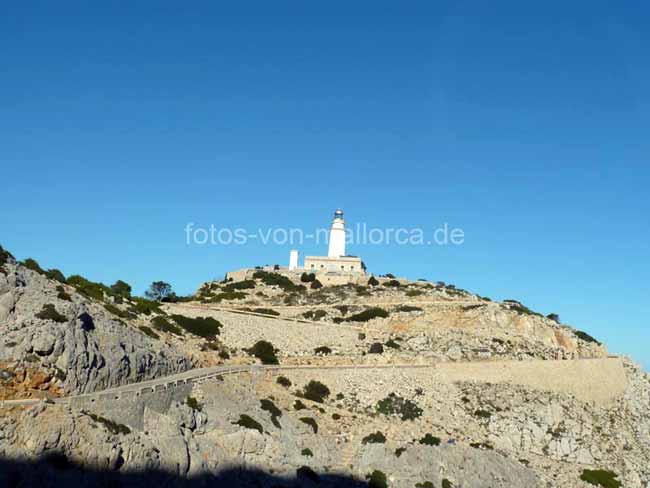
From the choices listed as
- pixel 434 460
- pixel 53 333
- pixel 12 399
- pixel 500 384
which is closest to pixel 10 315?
pixel 53 333

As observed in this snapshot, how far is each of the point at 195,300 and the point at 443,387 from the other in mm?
33123

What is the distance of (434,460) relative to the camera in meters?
35.6

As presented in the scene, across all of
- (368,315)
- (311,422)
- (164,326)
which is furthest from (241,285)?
(311,422)

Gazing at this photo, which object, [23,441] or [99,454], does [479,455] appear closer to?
[99,454]

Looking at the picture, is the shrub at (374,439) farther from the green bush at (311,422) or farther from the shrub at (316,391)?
Result: the shrub at (316,391)

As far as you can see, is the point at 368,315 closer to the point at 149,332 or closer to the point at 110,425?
the point at 149,332

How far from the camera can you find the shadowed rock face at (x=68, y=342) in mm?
26547

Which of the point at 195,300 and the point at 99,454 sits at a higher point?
the point at 195,300

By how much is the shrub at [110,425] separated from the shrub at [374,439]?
15.1 m

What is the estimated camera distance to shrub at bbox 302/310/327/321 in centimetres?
6284

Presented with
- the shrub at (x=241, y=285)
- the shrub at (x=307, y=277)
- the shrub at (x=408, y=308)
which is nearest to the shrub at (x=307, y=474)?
the shrub at (x=408, y=308)

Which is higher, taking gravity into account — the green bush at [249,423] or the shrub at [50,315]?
the shrub at [50,315]

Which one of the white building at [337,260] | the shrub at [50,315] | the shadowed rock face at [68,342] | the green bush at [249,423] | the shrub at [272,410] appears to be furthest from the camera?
the white building at [337,260]

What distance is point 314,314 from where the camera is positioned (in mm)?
64250
